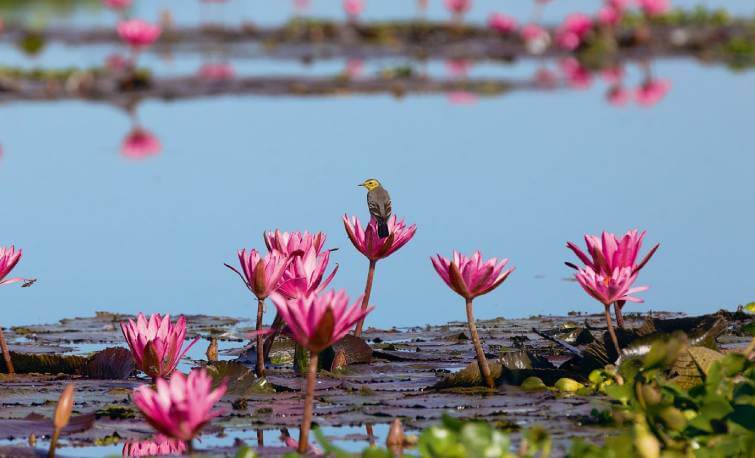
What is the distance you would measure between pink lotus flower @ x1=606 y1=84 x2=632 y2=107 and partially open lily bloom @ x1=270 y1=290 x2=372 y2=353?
13085 mm

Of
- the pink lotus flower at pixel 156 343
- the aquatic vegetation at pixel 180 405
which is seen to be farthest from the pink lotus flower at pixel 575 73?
the aquatic vegetation at pixel 180 405

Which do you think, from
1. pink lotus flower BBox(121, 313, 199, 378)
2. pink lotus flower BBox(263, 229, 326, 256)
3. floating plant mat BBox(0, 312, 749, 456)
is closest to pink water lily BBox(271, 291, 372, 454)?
floating plant mat BBox(0, 312, 749, 456)

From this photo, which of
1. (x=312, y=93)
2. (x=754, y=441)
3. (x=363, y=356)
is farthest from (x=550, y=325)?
(x=312, y=93)

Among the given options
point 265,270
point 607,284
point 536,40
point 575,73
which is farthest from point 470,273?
point 536,40

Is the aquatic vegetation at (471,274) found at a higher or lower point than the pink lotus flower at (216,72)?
lower

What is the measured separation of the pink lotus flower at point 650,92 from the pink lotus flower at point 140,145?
20.7 feet

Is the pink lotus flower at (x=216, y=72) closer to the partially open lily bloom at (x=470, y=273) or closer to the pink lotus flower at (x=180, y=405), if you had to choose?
the partially open lily bloom at (x=470, y=273)

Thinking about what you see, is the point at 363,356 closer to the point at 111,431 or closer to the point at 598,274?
the point at 598,274

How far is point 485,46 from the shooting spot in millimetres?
23859

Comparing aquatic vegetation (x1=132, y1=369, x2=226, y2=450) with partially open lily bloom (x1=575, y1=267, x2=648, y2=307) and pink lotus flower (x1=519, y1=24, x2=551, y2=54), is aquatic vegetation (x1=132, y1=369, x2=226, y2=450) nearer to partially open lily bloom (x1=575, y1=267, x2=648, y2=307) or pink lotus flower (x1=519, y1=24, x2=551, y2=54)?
partially open lily bloom (x1=575, y1=267, x2=648, y2=307)

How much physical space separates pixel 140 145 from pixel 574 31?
11616 millimetres

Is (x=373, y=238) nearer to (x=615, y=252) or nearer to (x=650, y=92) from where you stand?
(x=615, y=252)

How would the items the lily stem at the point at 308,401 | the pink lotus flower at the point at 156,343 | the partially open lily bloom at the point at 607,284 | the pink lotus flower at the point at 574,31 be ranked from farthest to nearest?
1. the pink lotus flower at the point at 574,31
2. the partially open lily bloom at the point at 607,284
3. the pink lotus flower at the point at 156,343
4. the lily stem at the point at 308,401

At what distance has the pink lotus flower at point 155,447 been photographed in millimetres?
3717
